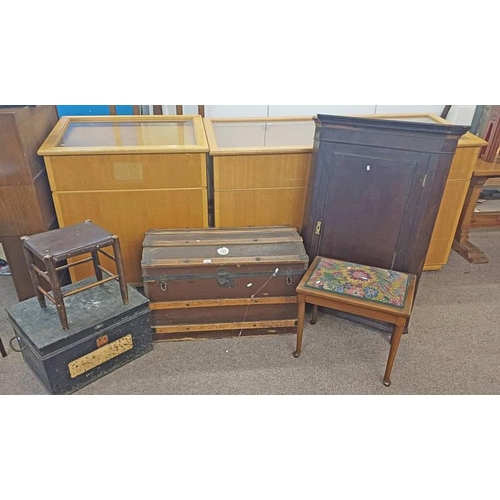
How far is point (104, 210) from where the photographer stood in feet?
7.54

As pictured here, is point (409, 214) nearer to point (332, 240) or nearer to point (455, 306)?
point (332, 240)

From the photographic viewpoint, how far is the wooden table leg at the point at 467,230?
9.35 feet

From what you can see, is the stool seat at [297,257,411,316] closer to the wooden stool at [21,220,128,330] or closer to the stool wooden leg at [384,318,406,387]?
the stool wooden leg at [384,318,406,387]

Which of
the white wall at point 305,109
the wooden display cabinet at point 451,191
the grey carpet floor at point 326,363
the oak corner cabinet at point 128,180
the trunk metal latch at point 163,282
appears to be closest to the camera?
the grey carpet floor at point 326,363

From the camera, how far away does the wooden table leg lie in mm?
2849

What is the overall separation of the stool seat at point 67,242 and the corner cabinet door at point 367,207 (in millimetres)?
1149

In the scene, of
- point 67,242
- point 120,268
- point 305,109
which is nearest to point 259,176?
point 120,268

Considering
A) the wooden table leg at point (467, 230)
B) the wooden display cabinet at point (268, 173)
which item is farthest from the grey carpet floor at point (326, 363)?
the wooden display cabinet at point (268, 173)

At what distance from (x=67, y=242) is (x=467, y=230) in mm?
2840

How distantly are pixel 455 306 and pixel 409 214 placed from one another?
867mm

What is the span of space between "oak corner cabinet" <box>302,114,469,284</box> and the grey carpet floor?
439mm

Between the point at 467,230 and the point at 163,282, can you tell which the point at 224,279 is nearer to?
the point at 163,282

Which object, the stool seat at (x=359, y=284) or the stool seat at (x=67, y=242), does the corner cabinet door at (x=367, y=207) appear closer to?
the stool seat at (x=359, y=284)

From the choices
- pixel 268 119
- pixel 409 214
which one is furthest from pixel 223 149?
pixel 409 214
